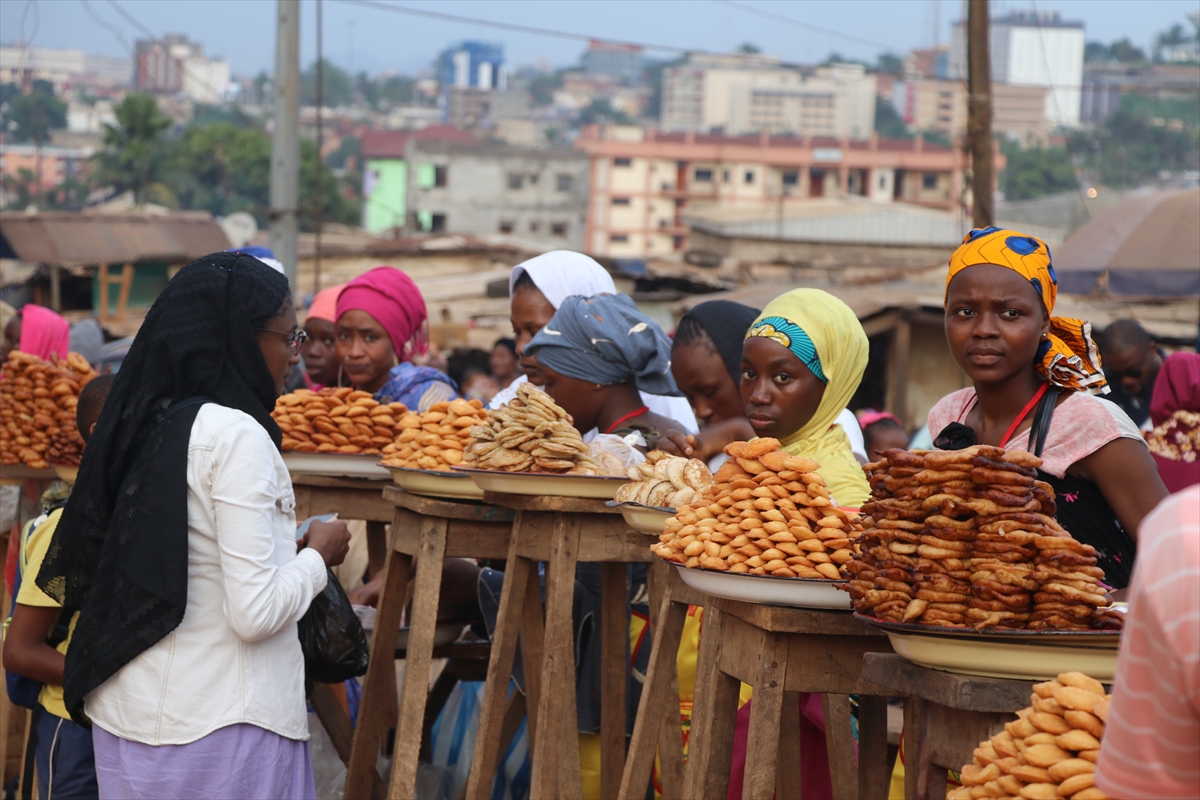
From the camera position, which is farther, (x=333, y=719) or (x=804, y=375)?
(x=333, y=719)

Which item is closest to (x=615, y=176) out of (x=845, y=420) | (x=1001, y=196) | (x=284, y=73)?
(x=1001, y=196)

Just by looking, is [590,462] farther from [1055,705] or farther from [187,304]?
[1055,705]

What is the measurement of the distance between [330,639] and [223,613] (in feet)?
1.56

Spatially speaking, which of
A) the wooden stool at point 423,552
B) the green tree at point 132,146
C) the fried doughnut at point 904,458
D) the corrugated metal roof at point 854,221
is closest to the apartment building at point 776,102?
the corrugated metal roof at point 854,221

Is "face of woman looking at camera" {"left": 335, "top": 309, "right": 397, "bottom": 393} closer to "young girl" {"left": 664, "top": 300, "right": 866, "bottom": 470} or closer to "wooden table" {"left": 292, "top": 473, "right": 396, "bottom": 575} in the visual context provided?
"wooden table" {"left": 292, "top": 473, "right": 396, "bottom": 575}

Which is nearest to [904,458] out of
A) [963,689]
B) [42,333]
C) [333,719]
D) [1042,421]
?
[963,689]

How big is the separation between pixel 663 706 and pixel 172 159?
172 ft

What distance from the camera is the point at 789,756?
3059 millimetres

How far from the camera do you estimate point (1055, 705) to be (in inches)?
68.0

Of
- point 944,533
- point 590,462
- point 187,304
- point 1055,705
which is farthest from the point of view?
point 590,462

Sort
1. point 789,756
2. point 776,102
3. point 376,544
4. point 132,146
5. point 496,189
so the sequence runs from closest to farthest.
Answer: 1. point 789,756
2. point 376,544
3. point 132,146
4. point 496,189
5. point 776,102

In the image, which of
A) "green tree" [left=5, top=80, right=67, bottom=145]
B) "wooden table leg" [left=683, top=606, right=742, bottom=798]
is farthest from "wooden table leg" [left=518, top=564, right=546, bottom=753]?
"green tree" [left=5, top=80, right=67, bottom=145]

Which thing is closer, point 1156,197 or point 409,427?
point 409,427

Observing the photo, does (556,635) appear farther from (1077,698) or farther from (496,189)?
(496,189)
